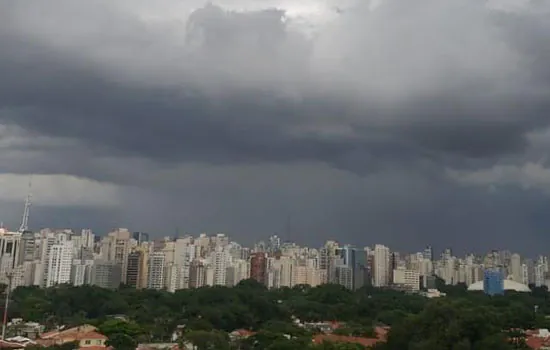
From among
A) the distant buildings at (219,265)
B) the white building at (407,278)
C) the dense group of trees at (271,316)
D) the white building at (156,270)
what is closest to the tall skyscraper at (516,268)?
the distant buildings at (219,265)

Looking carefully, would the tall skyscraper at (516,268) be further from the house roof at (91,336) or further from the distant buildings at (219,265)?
the house roof at (91,336)

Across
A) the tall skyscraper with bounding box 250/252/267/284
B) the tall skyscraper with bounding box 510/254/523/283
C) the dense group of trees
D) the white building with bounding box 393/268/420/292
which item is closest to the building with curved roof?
the white building with bounding box 393/268/420/292

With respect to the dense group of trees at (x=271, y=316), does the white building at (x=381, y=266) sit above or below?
above

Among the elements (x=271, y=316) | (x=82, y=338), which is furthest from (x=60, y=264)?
(x=82, y=338)

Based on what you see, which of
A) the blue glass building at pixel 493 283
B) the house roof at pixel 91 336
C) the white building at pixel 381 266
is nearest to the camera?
the house roof at pixel 91 336

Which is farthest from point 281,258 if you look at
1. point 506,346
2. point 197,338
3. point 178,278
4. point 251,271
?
point 506,346

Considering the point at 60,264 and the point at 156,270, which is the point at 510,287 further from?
the point at 60,264

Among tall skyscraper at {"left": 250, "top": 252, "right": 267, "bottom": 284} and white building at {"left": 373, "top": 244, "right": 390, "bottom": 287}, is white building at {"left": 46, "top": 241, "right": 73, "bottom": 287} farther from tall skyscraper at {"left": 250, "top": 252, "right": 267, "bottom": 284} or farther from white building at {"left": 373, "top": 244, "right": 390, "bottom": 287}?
white building at {"left": 373, "top": 244, "right": 390, "bottom": 287}

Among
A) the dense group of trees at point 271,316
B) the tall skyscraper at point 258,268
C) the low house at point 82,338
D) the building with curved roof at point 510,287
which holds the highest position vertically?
the tall skyscraper at point 258,268
